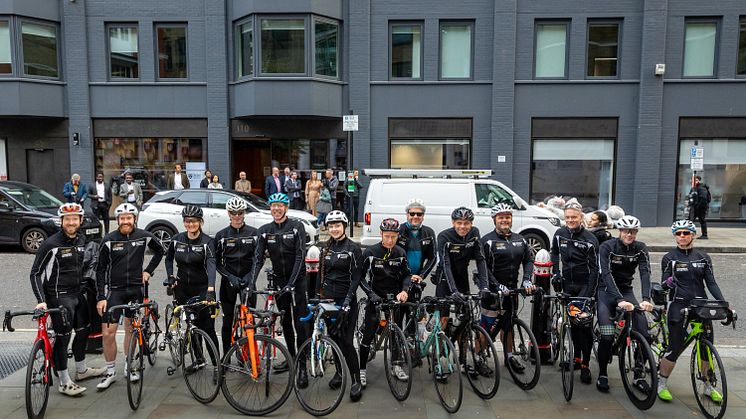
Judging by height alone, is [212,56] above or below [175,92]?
above

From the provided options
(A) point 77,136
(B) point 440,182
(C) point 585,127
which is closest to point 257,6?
(A) point 77,136

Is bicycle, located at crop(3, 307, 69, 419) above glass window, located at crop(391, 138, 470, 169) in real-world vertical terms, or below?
below

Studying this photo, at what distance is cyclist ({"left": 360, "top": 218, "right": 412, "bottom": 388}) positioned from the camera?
5344 millimetres

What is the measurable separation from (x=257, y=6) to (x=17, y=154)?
983 cm

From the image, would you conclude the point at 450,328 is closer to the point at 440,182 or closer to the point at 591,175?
the point at 440,182

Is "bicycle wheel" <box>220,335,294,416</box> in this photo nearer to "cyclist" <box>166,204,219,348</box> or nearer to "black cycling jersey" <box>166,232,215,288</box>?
"cyclist" <box>166,204,219,348</box>

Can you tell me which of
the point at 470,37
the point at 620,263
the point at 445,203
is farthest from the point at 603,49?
the point at 620,263

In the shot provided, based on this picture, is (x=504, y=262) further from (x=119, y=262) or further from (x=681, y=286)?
(x=119, y=262)

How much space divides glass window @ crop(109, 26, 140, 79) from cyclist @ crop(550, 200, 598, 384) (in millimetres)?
17053

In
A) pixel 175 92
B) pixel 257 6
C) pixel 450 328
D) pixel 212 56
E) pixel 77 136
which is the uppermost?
pixel 257 6

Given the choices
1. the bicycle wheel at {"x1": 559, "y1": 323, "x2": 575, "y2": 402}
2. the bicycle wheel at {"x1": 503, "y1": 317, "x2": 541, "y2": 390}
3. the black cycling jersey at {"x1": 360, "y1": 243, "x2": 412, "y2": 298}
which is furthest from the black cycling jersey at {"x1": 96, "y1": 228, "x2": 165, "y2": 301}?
Result: the bicycle wheel at {"x1": 559, "y1": 323, "x2": 575, "y2": 402}

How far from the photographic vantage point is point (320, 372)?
16.1ft

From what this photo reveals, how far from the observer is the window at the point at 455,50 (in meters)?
18.2

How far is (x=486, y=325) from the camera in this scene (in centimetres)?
571
